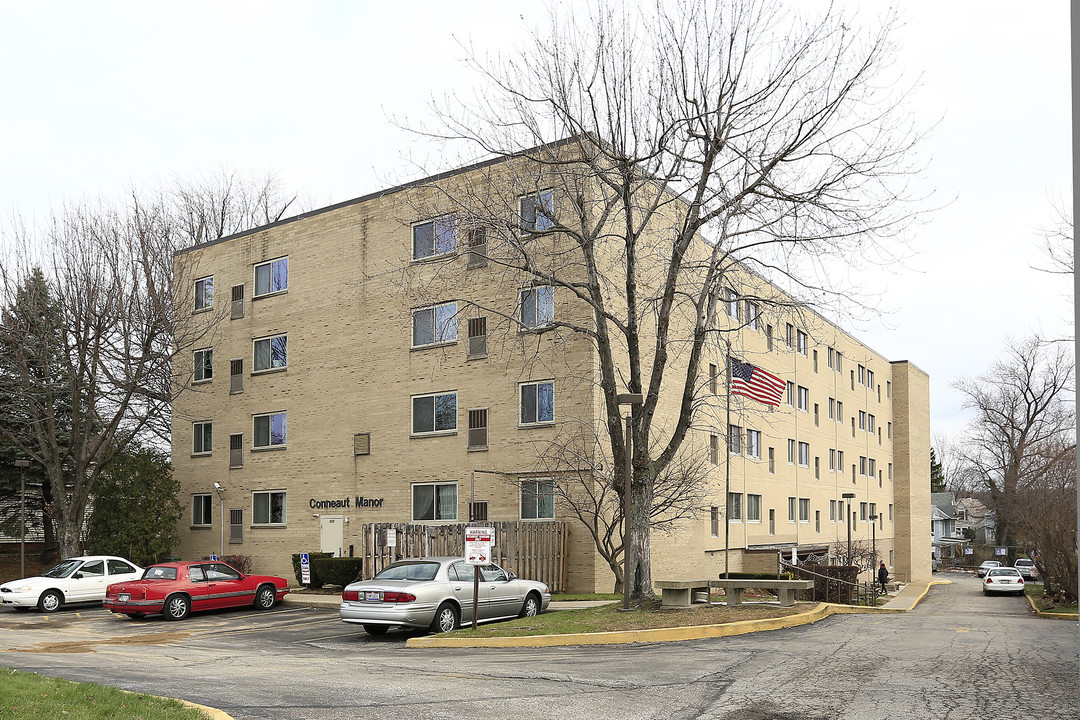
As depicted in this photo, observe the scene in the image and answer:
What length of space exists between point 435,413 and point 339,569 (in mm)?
5687

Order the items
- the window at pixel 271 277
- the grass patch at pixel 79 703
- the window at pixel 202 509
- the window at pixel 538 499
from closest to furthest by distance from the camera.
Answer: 1. the grass patch at pixel 79 703
2. the window at pixel 538 499
3. the window at pixel 271 277
4. the window at pixel 202 509

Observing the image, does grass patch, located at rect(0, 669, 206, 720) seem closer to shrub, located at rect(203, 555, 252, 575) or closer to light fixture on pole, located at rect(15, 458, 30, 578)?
light fixture on pole, located at rect(15, 458, 30, 578)

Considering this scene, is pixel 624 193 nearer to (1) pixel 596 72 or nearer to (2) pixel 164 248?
(1) pixel 596 72

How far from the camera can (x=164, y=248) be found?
36.4 metres

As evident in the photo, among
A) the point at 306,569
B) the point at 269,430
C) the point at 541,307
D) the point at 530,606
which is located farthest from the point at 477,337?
the point at 530,606

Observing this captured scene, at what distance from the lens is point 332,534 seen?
3331 centimetres

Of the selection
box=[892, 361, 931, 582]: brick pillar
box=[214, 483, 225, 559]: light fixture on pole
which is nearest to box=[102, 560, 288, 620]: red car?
box=[214, 483, 225, 559]: light fixture on pole

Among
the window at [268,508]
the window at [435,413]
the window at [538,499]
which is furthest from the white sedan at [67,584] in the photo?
the window at [538,499]

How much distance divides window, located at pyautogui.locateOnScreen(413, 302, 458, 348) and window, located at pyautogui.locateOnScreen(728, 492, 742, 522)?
12.8 m

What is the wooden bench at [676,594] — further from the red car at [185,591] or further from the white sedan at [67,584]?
the white sedan at [67,584]

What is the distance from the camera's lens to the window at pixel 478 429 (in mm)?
30500

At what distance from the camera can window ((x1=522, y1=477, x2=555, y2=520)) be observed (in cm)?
2888

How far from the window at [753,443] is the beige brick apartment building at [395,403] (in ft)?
0.49

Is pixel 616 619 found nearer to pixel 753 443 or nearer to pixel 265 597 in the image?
pixel 265 597
